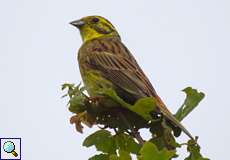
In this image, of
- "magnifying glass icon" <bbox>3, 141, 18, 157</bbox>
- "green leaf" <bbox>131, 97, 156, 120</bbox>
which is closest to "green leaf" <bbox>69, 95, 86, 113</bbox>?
"green leaf" <bbox>131, 97, 156, 120</bbox>

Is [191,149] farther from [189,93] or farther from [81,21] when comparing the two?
[81,21]

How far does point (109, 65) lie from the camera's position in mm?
4105

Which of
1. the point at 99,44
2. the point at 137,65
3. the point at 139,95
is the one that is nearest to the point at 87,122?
the point at 139,95

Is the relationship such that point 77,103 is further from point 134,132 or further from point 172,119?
point 172,119

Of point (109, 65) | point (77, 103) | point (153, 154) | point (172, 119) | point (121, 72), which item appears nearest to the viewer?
point (153, 154)

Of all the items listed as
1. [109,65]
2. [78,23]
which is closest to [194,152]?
[109,65]

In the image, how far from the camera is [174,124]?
2.84 metres

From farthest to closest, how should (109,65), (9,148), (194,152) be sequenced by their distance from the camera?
(109,65) < (9,148) < (194,152)

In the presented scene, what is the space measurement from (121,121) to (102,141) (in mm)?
192

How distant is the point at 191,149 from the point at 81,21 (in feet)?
8.61

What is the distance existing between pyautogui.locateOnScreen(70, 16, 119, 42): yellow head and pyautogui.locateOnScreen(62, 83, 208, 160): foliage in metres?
2.03

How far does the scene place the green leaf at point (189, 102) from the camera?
269 cm

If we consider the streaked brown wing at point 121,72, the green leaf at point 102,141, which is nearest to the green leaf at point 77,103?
the green leaf at point 102,141

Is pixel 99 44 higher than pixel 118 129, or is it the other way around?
pixel 99 44
